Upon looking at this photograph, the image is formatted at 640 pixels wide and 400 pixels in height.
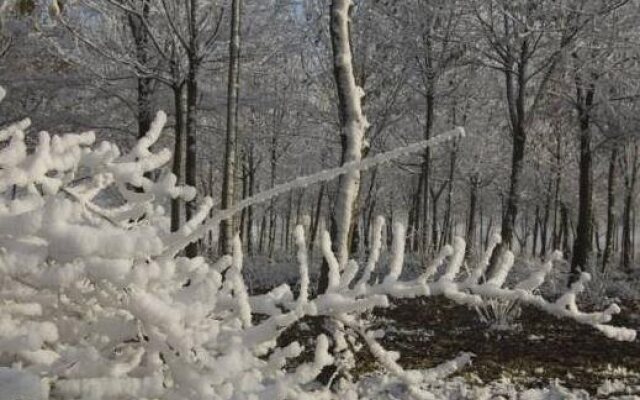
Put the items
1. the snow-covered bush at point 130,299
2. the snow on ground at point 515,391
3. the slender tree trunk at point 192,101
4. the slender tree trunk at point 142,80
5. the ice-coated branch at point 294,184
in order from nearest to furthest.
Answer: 1. the snow-covered bush at point 130,299
2. the ice-coated branch at point 294,184
3. the snow on ground at point 515,391
4. the slender tree trunk at point 192,101
5. the slender tree trunk at point 142,80

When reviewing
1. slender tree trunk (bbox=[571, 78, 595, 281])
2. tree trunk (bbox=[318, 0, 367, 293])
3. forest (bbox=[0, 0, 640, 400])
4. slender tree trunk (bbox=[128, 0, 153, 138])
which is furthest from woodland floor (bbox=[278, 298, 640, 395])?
slender tree trunk (bbox=[128, 0, 153, 138])

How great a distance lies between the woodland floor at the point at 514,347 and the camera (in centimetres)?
620

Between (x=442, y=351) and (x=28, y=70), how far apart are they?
1049 cm

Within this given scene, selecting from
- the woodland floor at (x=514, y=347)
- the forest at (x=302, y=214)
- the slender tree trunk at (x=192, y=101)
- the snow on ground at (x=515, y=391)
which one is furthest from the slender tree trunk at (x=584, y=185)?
the snow on ground at (x=515, y=391)

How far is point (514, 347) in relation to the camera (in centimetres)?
743

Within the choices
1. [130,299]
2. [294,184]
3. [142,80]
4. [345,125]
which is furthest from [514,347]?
[142,80]

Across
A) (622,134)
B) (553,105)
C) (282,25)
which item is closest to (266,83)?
(282,25)

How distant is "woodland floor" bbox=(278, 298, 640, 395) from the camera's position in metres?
6.20

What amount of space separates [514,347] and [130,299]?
720 cm

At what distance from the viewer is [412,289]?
94 centimetres

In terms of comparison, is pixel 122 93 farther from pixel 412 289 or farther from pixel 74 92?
pixel 412 289

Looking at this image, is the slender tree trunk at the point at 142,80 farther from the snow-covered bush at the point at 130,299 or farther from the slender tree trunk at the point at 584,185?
the snow-covered bush at the point at 130,299

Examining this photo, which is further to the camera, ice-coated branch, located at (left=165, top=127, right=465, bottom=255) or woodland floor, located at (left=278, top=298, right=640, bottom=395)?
woodland floor, located at (left=278, top=298, right=640, bottom=395)

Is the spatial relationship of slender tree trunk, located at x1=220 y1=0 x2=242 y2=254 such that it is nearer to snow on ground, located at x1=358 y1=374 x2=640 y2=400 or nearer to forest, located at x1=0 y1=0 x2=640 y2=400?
forest, located at x1=0 y1=0 x2=640 y2=400
